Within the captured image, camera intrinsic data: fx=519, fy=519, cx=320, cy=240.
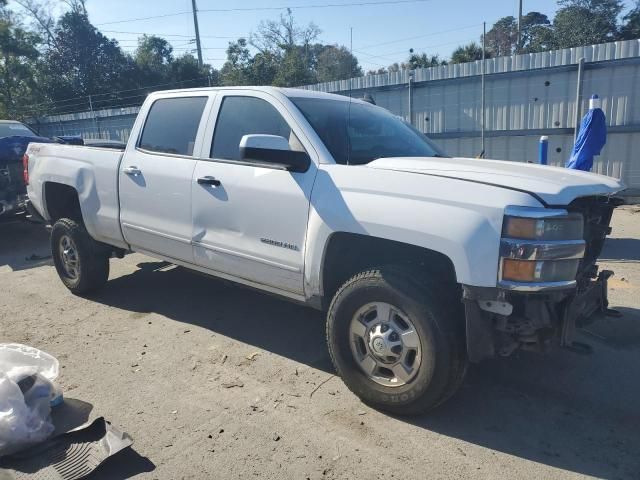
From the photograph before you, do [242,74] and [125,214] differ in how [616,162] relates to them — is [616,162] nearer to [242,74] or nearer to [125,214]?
[125,214]

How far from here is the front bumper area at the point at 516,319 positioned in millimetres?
2736

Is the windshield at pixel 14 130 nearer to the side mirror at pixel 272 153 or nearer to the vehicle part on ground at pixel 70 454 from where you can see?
the side mirror at pixel 272 153

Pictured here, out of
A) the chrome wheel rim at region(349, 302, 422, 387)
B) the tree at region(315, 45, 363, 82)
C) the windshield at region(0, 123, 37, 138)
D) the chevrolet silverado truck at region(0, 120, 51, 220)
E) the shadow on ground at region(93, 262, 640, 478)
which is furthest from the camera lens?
the tree at region(315, 45, 363, 82)

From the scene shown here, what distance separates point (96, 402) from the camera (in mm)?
3383

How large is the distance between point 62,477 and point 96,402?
2.69 feet

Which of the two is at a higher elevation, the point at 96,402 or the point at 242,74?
the point at 242,74

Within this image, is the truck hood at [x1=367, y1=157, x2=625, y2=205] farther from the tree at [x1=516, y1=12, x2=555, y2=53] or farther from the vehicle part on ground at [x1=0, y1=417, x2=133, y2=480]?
the tree at [x1=516, y1=12, x2=555, y2=53]

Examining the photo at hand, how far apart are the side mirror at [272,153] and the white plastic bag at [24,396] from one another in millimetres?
1825

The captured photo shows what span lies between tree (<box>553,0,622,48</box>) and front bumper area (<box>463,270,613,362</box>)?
42080 millimetres

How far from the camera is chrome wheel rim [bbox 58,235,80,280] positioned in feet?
17.5

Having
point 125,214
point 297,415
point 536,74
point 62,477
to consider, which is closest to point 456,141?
point 536,74

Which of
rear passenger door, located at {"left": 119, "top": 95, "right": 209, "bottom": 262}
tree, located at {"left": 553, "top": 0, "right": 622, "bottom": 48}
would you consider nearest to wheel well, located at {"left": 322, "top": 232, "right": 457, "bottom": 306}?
rear passenger door, located at {"left": 119, "top": 95, "right": 209, "bottom": 262}

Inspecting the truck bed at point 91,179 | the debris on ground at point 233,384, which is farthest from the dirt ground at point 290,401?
the truck bed at point 91,179

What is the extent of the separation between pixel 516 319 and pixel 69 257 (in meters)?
4.55
